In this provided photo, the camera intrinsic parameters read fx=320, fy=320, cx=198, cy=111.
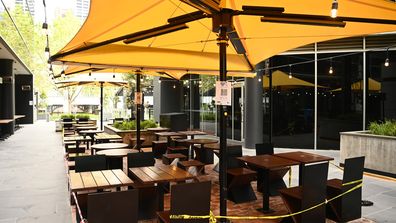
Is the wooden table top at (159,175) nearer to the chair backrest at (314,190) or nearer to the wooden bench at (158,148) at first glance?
the chair backrest at (314,190)

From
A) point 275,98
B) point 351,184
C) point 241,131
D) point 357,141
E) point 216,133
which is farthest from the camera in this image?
point 216,133

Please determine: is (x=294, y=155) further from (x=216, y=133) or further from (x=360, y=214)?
(x=216, y=133)

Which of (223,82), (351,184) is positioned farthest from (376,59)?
(223,82)

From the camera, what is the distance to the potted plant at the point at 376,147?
705cm

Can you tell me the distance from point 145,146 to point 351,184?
823cm

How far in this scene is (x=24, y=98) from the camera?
2619 centimetres

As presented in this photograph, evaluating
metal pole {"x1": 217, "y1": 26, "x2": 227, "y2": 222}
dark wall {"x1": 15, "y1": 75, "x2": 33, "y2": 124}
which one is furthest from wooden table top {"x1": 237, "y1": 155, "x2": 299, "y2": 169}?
dark wall {"x1": 15, "y1": 75, "x2": 33, "y2": 124}

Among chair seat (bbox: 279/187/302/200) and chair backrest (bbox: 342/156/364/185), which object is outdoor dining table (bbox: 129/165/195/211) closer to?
chair seat (bbox: 279/187/302/200)

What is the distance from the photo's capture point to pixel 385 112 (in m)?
10.9

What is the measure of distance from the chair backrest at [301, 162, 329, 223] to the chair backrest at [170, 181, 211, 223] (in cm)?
135

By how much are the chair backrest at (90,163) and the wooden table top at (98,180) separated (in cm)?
51

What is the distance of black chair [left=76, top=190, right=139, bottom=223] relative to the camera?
286 centimetres

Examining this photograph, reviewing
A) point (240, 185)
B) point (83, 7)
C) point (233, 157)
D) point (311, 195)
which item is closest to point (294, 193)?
point (311, 195)

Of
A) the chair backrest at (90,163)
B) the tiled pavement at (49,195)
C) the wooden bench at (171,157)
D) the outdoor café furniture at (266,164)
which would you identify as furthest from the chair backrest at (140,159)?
the wooden bench at (171,157)
